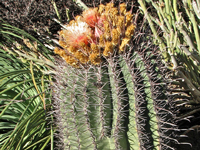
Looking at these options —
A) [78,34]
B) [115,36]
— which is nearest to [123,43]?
[115,36]

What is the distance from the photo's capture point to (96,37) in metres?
0.99

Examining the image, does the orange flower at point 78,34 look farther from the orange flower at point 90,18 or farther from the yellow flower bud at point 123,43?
the yellow flower bud at point 123,43

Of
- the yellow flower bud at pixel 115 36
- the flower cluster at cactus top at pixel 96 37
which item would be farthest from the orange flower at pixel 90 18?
the yellow flower bud at pixel 115 36

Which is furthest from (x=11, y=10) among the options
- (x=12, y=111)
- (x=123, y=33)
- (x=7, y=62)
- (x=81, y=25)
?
(x=123, y=33)

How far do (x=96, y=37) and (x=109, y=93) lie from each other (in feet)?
0.90

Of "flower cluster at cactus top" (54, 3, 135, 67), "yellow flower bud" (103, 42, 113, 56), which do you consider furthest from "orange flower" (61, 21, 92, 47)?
"yellow flower bud" (103, 42, 113, 56)

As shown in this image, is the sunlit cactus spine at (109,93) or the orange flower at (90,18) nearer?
the sunlit cactus spine at (109,93)

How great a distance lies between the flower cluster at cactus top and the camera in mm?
966

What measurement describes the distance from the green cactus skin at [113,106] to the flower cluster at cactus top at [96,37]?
0.04 metres

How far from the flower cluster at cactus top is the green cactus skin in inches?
1.7

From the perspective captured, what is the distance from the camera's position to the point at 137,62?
102 centimetres

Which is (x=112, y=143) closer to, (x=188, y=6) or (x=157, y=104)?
(x=157, y=104)

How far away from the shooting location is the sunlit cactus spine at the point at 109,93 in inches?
36.8

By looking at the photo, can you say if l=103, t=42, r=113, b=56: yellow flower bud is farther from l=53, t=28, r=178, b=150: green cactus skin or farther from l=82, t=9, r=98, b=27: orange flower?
l=82, t=9, r=98, b=27: orange flower
